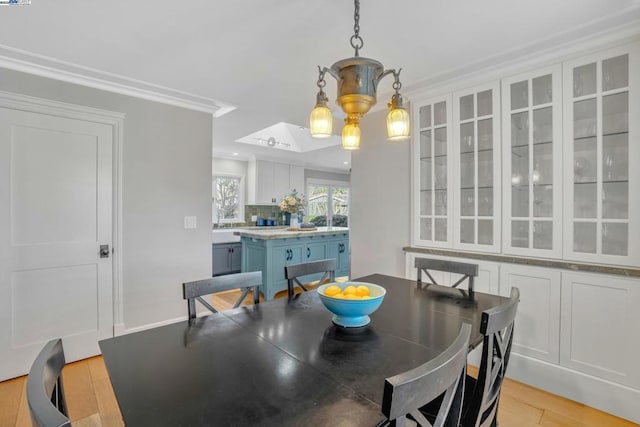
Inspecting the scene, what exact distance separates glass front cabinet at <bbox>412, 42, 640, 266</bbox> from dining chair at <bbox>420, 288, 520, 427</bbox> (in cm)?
132

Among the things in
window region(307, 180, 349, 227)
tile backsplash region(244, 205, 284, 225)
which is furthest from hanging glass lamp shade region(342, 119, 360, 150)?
window region(307, 180, 349, 227)

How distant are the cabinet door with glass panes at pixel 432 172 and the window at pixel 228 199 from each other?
4544 mm

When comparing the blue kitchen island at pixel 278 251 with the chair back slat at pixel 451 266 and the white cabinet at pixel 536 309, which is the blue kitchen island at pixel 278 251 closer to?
the chair back slat at pixel 451 266

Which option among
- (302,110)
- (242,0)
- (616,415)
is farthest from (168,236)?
(616,415)

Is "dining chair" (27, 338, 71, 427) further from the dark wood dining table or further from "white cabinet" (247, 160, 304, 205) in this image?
"white cabinet" (247, 160, 304, 205)

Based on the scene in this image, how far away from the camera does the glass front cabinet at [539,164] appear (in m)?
2.02

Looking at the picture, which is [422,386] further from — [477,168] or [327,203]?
[327,203]

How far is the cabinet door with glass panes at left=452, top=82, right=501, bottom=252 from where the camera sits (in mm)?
2521

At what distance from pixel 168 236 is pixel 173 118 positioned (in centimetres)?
121

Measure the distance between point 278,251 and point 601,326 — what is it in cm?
337

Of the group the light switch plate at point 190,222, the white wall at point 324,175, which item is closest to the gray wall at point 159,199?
the light switch plate at point 190,222

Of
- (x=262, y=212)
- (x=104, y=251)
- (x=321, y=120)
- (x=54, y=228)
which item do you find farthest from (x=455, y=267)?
(x=262, y=212)

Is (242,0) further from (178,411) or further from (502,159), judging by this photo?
(502,159)

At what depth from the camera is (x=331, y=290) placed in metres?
1.48
